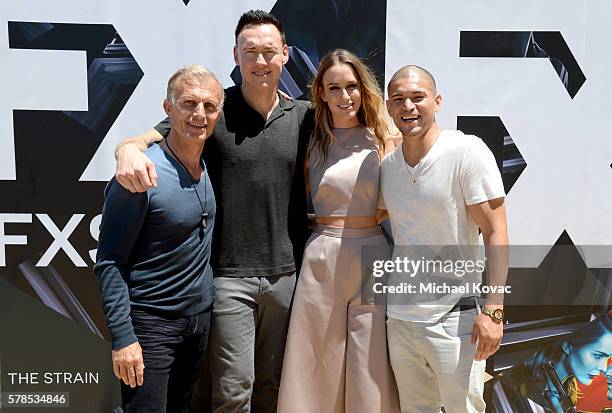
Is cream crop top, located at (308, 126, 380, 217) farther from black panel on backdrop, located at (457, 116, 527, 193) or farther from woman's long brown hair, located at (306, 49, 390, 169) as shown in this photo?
black panel on backdrop, located at (457, 116, 527, 193)

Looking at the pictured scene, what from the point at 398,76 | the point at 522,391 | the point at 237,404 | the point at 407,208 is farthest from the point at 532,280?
the point at 237,404

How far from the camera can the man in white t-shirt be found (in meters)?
1.48

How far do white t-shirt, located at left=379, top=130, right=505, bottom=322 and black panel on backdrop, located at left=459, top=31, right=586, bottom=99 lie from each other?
0.63 m

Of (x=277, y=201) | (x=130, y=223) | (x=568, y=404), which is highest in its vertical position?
(x=277, y=201)

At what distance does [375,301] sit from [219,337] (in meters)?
0.50

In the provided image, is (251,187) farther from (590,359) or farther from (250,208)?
(590,359)

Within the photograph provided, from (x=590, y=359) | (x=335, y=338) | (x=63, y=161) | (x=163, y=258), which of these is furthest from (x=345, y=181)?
(x=590, y=359)

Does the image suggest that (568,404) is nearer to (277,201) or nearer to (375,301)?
(375,301)

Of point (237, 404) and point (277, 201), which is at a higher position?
point (277, 201)

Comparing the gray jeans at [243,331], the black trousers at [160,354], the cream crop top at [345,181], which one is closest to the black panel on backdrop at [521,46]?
the cream crop top at [345,181]

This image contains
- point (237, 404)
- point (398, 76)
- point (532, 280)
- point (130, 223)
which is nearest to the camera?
point (130, 223)

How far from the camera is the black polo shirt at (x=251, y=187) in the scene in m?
1.63

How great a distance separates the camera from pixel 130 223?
4.20 feet

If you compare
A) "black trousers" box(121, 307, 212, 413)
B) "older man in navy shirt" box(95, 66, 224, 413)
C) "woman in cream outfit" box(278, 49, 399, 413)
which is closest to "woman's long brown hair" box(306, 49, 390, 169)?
"woman in cream outfit" box(278, 49, 399, 413)
